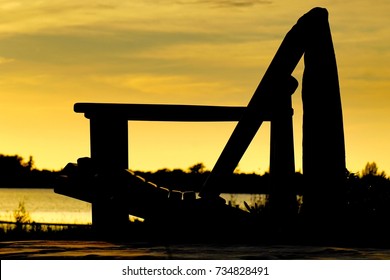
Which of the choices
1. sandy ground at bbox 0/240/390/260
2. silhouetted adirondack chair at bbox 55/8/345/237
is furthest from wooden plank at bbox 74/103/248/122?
sandy ground at bbox 0/240/390/260

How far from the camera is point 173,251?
9.87m

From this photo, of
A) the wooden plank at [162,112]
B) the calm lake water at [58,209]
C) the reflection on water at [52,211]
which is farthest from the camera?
the reflection on water at [52,211]

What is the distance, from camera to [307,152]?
1191 centimetres

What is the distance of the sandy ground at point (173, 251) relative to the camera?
945 centimetres

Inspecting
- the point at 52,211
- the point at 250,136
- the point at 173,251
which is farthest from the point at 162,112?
the point at 52,211

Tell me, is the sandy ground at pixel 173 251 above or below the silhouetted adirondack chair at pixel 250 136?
below

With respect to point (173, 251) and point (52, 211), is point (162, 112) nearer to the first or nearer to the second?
point (173, 251)

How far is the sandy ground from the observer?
945 cm

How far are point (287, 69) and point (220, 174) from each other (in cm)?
156

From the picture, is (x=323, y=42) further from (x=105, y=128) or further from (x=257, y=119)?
(x=105, y=128)

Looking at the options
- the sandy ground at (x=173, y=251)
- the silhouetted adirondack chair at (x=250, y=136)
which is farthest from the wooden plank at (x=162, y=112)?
the sandy ground at (x=173, y=251)

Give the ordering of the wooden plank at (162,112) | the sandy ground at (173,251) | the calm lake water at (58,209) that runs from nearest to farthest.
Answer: the sandy ground at (173,251)
the wooden plank at (162,112)
the calm lake water at (58,209)

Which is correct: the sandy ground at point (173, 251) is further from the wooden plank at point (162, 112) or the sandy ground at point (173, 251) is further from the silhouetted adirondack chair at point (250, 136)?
the wooden plank at point (162, 112)
